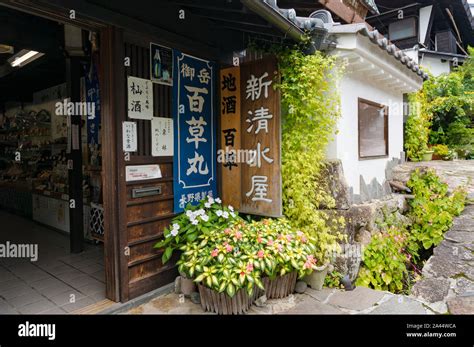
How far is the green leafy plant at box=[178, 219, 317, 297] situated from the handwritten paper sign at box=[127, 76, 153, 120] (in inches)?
79.0

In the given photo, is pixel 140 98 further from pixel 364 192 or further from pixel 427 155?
pixel 427 155

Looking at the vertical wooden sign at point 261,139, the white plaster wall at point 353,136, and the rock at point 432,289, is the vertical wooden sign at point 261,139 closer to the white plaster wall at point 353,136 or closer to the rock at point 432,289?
the white plaster wall at point 353,136

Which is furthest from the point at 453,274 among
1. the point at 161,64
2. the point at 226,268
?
the point at 161,64

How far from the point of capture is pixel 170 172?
15.9 feet

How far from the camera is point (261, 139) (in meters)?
5.07

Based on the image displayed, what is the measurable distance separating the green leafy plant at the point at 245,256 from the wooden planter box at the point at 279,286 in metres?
0.13

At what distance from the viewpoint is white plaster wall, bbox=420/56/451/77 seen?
55.1 feet

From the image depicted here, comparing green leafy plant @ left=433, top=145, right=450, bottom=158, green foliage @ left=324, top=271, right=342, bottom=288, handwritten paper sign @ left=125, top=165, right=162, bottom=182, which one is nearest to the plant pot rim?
green foliage @ left=324, top=271, right=342, bottom=288

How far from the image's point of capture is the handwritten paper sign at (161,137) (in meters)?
4.62

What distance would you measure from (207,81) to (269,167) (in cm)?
192

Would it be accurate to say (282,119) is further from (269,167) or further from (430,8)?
(430,8)

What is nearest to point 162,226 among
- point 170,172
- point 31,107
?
point 170,172

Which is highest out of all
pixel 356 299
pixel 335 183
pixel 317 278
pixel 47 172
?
pixel 47 172

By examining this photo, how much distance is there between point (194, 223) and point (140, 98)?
2.02 meters
